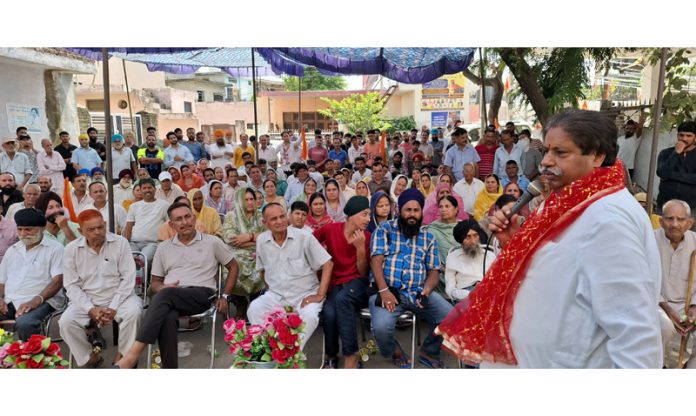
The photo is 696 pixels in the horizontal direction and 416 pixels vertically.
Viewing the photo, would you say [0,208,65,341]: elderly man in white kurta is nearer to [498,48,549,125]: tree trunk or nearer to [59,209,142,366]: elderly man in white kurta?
[59,209,142,366]: elderly man in white kurta

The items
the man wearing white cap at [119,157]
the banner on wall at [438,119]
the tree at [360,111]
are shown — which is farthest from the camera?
the banner on wall at [438,119]

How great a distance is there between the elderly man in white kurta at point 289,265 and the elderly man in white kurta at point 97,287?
88 cm

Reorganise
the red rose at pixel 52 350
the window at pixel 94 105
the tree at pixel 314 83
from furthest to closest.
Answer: the tree at pixel 314 83, the window at pixel 94 105, the red rose at pixel 52 350

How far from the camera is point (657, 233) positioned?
3.40 meters

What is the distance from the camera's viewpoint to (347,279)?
12.4ft

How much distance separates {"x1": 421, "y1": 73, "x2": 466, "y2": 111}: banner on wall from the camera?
3017 cm

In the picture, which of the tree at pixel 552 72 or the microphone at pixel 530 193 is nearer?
the microphone at pixel 530 193

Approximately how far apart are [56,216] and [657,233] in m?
4.86

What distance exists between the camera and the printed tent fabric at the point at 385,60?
7609 millimetres

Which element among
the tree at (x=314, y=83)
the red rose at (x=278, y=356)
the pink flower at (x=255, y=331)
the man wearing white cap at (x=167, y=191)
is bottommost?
the red rose at (x=278, y=356)

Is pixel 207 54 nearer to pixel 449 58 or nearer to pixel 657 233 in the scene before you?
pixel 449 58

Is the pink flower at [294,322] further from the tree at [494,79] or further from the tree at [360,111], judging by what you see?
the tree at [360,111]

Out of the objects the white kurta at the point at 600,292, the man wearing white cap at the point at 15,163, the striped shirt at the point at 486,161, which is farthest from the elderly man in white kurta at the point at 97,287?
the striped shirt at the point at 486,161

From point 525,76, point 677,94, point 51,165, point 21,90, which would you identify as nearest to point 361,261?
point 677,94
